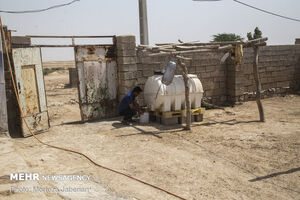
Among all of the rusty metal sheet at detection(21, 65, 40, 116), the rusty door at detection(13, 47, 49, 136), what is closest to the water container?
the rusty door at detection(13, 47, 49, 136)

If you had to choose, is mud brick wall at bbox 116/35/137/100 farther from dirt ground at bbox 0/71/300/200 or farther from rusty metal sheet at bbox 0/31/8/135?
rusty metal sheet at bbox 0/31/8/135

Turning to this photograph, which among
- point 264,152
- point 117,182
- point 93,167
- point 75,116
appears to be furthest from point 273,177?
point 75,116

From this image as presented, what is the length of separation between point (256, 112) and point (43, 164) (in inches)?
286

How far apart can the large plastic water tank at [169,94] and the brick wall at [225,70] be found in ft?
2.72

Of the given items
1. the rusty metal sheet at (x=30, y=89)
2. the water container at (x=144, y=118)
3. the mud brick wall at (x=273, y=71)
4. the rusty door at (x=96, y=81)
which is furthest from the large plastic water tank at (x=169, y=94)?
the mud brick wall at (x=273, y=71)

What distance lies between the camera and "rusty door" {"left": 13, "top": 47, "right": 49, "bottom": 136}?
6766mm

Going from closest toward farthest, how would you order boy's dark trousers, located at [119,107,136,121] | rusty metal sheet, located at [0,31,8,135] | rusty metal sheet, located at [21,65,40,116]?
rusty metal sheet, located at [0,31,8,135]
rusty metal sheet, located at [21,65,40,116]
boy's dark trousers, located at [119,107,136,121]

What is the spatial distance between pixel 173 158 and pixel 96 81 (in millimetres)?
4031

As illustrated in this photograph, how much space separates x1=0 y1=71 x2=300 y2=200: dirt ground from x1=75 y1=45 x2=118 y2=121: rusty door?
1.61 ft

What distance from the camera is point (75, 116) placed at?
10031mm

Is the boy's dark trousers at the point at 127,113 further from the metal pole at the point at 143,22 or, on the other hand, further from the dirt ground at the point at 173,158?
the metal pole at the point at 143,22

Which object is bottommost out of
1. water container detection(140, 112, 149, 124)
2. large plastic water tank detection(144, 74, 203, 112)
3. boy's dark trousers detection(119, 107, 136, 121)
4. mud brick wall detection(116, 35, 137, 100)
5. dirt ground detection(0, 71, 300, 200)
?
dirt ground detection(0, 71, 300, 200)

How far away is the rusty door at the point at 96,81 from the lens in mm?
8297

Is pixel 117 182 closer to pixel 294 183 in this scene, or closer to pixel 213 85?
pixel 294 183
